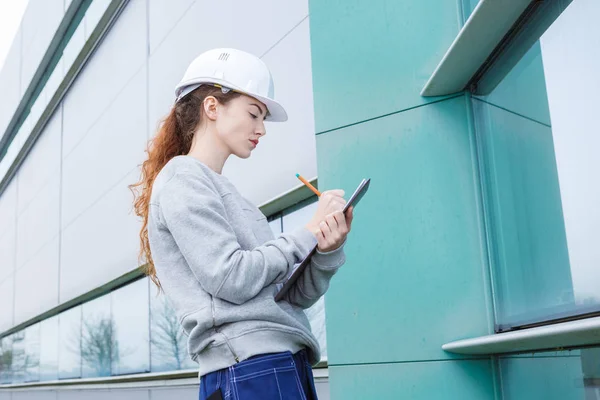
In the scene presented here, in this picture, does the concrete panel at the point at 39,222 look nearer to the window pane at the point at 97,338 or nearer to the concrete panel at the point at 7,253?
the concrete panel at the point at 7,253

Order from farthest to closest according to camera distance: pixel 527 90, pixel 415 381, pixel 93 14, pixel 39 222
A: pixel 39 222
pixel 93 14
pixel 415 381
pixel 527 90

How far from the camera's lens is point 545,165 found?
2.41 meters

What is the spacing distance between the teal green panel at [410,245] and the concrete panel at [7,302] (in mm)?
13121

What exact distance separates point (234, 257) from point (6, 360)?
1626 centimetres

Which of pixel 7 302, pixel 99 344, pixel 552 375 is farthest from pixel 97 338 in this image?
pixel 552 375

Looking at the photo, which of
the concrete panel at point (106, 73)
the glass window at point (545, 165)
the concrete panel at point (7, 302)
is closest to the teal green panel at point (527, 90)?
the glass window at point (545, 165)

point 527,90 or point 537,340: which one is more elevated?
point 527,90

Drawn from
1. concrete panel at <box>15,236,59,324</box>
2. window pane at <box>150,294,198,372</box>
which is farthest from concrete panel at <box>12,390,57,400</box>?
window pane at <box>150,294,198,372</box>

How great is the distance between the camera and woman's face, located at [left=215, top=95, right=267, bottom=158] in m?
1.80

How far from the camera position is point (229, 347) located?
5.09 feet

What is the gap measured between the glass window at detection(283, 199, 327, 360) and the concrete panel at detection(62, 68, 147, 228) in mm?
3293

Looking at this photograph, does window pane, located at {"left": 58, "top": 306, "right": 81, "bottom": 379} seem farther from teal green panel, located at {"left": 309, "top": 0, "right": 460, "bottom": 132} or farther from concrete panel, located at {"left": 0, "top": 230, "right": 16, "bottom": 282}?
teal green panel, located at {"left": 309, "top": 0, "right": 460, "bottom": 132}

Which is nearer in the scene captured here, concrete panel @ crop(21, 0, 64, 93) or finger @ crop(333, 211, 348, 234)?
finger @ crop(333, 211, 348, 234)

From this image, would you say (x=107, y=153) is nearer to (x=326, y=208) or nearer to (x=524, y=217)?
(x=524, y=217)
